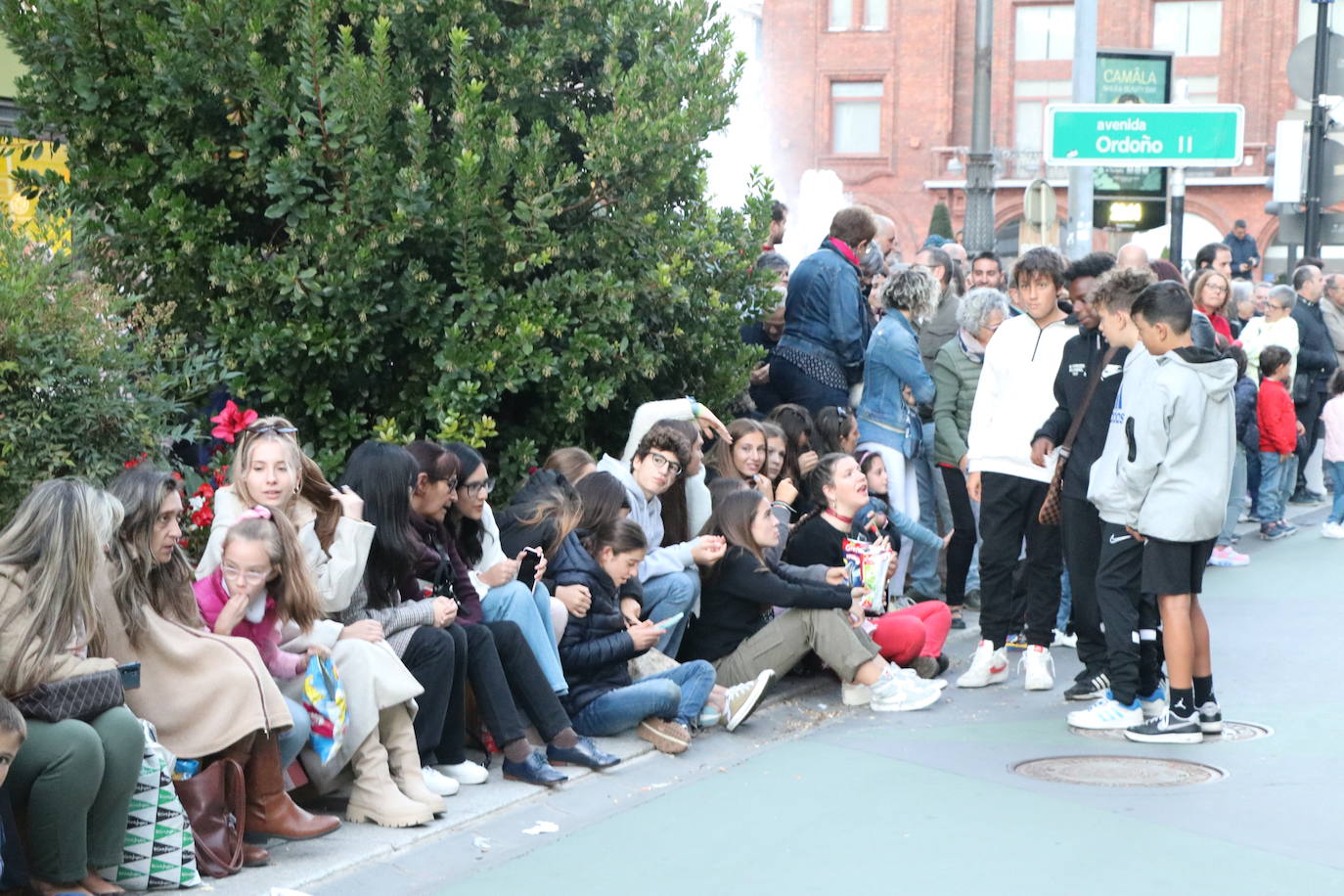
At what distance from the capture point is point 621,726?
24.4 ft

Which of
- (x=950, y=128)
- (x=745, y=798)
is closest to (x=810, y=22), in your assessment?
(x=950, y=128)

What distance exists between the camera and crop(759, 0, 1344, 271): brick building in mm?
Result: 47781

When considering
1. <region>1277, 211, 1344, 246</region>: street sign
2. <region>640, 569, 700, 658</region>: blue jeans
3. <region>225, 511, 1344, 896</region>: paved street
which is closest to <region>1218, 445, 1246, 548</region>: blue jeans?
<region>1277, 211, 1344, 246</region>: street sign

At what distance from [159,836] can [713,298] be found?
15.8 feet

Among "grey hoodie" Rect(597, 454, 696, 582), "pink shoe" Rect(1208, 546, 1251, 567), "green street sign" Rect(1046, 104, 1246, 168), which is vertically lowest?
"pink shoe" Rect(1208, 546, 1251, 567)

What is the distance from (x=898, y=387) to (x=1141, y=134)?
178 inches

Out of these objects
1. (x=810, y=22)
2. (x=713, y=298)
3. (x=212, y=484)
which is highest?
(x=810, y=22)

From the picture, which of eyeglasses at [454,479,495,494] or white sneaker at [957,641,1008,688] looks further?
white sneaker at [957,641,1008,688]

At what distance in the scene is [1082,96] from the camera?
14.5m

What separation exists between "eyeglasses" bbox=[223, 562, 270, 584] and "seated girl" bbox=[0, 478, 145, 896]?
607 mm

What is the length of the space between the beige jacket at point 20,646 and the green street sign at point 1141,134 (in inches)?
398

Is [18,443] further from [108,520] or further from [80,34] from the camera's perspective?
[80,34]

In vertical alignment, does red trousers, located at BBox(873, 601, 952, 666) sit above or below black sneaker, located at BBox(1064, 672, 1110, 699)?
above

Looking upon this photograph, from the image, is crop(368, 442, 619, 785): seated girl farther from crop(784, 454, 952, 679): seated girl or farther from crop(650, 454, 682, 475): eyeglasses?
crop(784, 454, 952, 679): seated girl
